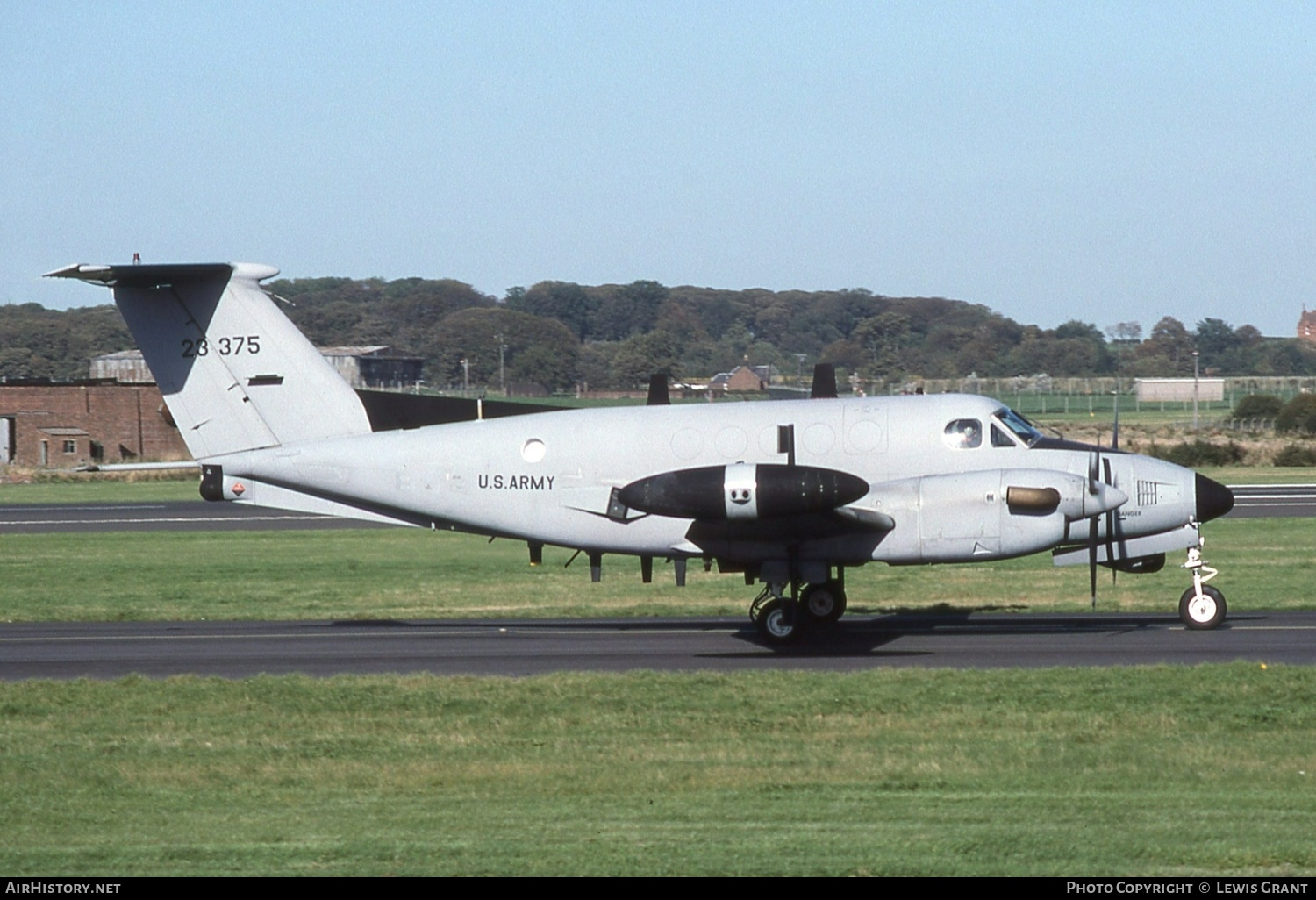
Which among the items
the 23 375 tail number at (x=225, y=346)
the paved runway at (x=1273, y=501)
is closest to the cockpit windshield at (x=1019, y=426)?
the 23 375 tail number at (x=225, y=346)

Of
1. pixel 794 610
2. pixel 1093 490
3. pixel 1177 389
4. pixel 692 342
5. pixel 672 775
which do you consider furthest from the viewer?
pixel 692 342

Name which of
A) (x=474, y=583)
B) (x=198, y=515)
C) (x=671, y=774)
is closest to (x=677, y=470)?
(x=671, y=774)

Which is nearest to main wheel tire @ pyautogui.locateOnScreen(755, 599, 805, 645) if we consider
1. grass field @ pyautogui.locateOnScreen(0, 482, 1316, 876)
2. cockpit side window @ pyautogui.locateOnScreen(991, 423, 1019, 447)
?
grass field @ pyautogui.locateOnScreen(0, 482, 1316, 876)

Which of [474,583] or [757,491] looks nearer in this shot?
[757,491]

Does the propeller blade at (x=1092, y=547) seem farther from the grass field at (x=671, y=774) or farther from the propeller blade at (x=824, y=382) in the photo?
the propeller blade at (x=824, y=382)

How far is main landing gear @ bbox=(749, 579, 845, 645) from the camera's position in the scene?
1781 centimetres

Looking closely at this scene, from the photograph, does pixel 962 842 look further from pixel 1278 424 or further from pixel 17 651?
pixel 1278 424

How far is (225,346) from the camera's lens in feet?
67.3

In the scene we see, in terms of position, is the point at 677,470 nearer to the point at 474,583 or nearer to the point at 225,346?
the point at 225,346

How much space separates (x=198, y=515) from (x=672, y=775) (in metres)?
A: 37.7

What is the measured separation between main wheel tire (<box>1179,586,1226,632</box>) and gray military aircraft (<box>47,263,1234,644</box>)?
3 cm

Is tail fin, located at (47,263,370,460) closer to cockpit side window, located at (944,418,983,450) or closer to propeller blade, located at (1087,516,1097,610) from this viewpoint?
cockpit side window, located at (944,418,983,450)
